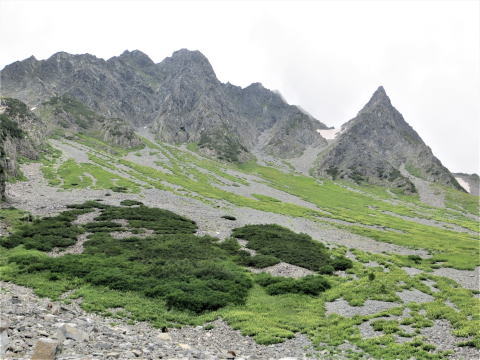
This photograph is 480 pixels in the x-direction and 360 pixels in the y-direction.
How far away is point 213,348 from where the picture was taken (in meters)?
19.1

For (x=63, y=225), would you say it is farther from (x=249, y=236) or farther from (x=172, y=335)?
(x=172, y=335)

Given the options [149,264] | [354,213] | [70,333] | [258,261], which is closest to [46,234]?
[149,264]

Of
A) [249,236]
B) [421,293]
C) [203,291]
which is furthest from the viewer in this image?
[249,236]

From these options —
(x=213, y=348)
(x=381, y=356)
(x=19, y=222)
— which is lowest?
(x=19, y=222)

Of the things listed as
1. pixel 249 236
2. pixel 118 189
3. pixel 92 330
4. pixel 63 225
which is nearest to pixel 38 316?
pixel 92 330

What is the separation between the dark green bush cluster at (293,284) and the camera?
102 feet

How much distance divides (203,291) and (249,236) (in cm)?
2623

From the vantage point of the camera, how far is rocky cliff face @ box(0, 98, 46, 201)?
246 feet

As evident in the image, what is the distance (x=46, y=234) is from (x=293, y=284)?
3172 cm

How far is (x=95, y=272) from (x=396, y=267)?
36.9m

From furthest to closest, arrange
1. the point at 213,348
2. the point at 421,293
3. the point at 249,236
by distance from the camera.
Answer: the point at 249,236 → the point at 421,293 → the point at 213,348

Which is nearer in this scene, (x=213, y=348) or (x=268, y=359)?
(x=268, y=359)

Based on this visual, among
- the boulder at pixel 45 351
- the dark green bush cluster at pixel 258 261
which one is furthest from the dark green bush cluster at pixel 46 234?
the boulder at pixel 45 351

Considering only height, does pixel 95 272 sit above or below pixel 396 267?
below
